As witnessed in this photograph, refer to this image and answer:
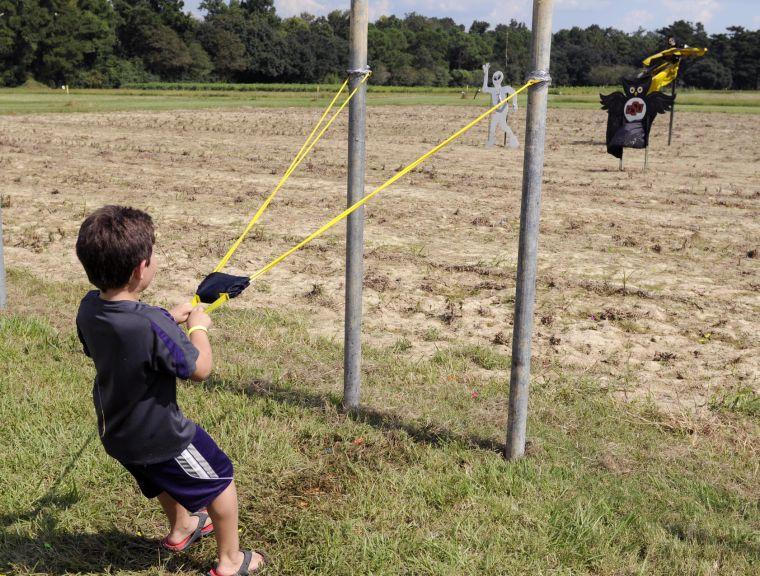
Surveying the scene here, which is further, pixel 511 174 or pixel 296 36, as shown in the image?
pixel 296 36

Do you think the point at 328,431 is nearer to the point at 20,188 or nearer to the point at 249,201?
the point at 249,201

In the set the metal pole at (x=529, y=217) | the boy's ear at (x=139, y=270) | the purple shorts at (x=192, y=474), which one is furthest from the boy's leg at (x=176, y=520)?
the metal pole at (x=529, y=217)

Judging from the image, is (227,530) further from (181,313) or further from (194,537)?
(181,313)

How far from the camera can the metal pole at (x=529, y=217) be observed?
3723 mm

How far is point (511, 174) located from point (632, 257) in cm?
703

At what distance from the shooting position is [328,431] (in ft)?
14.5

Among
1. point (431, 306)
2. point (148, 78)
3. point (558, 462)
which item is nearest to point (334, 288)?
point (431, 306)

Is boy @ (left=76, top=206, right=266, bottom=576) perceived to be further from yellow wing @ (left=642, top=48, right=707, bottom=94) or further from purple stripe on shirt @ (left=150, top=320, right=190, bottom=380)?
yellow wing @ (left=642, top=48, right=707, bottom=94)

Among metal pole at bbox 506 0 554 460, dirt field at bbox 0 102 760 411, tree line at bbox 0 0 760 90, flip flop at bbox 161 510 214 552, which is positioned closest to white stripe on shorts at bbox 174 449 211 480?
flip flop at bbox 161 510 214 552

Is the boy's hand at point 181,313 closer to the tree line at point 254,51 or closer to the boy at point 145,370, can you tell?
the boy at point 145,370

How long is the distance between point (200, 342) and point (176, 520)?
0.92 metres

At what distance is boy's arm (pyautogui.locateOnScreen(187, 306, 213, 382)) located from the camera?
9.32 ft

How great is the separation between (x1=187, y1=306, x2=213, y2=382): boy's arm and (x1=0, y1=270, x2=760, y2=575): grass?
3.18ft

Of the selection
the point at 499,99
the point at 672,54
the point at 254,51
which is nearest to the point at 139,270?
the point at 499,99
